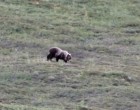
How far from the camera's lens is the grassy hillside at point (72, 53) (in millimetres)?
12445

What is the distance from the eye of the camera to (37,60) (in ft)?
54.6

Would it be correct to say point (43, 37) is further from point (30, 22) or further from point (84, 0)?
point (84, 0)

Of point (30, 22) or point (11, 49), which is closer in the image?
point (11, 49)

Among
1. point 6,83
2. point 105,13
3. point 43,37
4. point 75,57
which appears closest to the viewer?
point 6,83

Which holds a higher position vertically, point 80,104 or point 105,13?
point 105,13

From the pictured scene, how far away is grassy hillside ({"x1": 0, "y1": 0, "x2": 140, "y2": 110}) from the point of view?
40.8ft

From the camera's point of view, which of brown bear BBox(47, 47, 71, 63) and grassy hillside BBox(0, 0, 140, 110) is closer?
grassy hillside BBox(0, 0, 140, 110)

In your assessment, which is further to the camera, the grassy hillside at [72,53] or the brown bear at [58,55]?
the brown bear at [58,55]

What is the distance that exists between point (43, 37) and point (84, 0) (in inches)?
199

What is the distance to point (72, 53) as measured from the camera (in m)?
18.9

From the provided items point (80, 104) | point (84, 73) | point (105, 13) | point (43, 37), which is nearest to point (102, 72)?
A: point (84, 73)

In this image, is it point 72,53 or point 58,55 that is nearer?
point 58,55

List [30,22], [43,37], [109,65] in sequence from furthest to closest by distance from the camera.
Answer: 1. [30,22]
2. [43,37]
3. [109,65]

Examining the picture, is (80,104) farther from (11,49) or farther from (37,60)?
(11,49)
